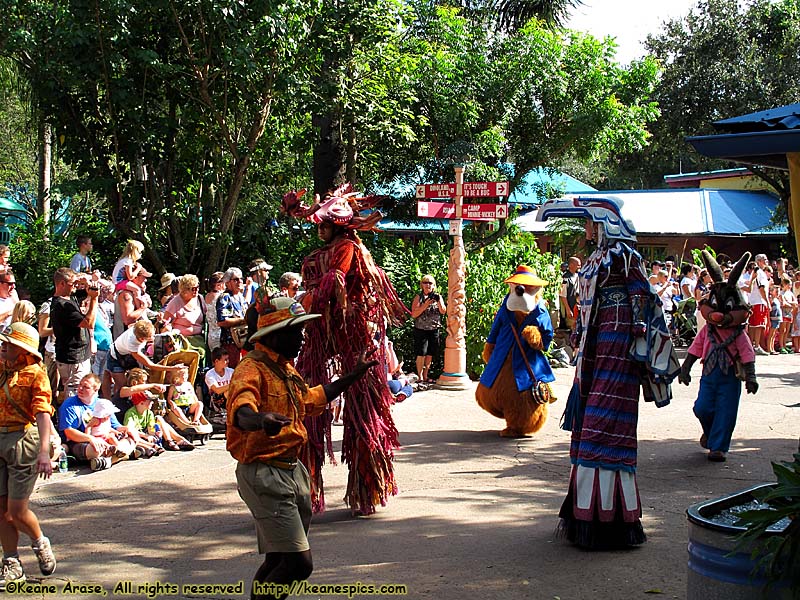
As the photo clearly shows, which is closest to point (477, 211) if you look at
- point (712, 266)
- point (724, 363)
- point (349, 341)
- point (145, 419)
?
point (712, 266)

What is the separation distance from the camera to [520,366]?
30.5ft

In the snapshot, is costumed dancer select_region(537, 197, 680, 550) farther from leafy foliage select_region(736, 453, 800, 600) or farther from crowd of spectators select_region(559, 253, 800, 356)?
crowd of spectators select_region(559, 253, 800, 356)

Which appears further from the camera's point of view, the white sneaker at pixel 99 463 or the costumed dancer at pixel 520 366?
the costumed dancer at pixel 520 366

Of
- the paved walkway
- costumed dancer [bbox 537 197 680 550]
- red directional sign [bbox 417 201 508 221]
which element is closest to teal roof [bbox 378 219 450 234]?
red directional sign [bbox 417 201 508 221]

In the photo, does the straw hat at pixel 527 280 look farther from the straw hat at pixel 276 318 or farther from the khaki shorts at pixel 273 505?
the khaki shorts at pixel 273 505

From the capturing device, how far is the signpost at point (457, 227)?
38.3 ft

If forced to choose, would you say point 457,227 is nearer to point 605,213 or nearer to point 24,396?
point 605,213

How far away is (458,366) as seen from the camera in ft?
41.6

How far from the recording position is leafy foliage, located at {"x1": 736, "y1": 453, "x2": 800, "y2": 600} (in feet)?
11.5

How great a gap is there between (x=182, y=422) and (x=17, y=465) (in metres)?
4.08

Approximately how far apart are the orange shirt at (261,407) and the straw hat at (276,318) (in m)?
0.10

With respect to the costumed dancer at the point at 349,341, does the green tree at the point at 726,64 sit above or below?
above

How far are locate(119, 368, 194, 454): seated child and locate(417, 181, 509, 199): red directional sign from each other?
14.6 ft

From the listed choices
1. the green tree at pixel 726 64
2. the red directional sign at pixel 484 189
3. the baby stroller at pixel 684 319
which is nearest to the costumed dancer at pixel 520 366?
the red directional sign at pixel 484 189
